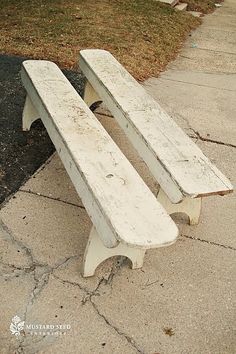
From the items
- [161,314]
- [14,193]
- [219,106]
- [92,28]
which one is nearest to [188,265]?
[161,314]

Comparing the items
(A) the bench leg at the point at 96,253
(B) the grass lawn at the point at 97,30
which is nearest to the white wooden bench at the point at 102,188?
(A) the bench leg at the point at 96,253

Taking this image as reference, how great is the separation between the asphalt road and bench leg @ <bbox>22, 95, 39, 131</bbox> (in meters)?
0.06

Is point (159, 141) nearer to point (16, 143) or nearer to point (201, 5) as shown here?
point (16, 143)

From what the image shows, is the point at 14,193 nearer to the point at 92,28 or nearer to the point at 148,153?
the point at 148,153

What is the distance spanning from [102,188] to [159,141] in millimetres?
670

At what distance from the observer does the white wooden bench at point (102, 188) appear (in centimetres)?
212

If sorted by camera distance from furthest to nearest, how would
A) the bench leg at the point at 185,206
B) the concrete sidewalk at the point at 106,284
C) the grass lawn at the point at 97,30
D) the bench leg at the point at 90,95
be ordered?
1. the grass lawn at the point at 97,30
2. the bench leg at the point at 90,95
3. the bench leg at the point at 185,206
4. the concrete sidewalk at the point at 106,284

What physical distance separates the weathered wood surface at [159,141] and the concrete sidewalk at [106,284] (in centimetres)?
53

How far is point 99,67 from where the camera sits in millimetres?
3846

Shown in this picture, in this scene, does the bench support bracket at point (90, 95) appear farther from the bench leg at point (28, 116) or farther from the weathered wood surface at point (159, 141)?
the bench leg at point (28, 116)

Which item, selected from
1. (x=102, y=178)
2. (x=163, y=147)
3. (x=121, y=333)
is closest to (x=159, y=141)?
(x=163, y=147)

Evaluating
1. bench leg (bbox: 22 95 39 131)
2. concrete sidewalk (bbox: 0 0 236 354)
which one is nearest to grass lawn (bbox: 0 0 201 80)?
bench leg (bbox: 22 95 39 131)

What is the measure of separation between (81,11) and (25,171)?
15.2ft

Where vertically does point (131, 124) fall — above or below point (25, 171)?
above
